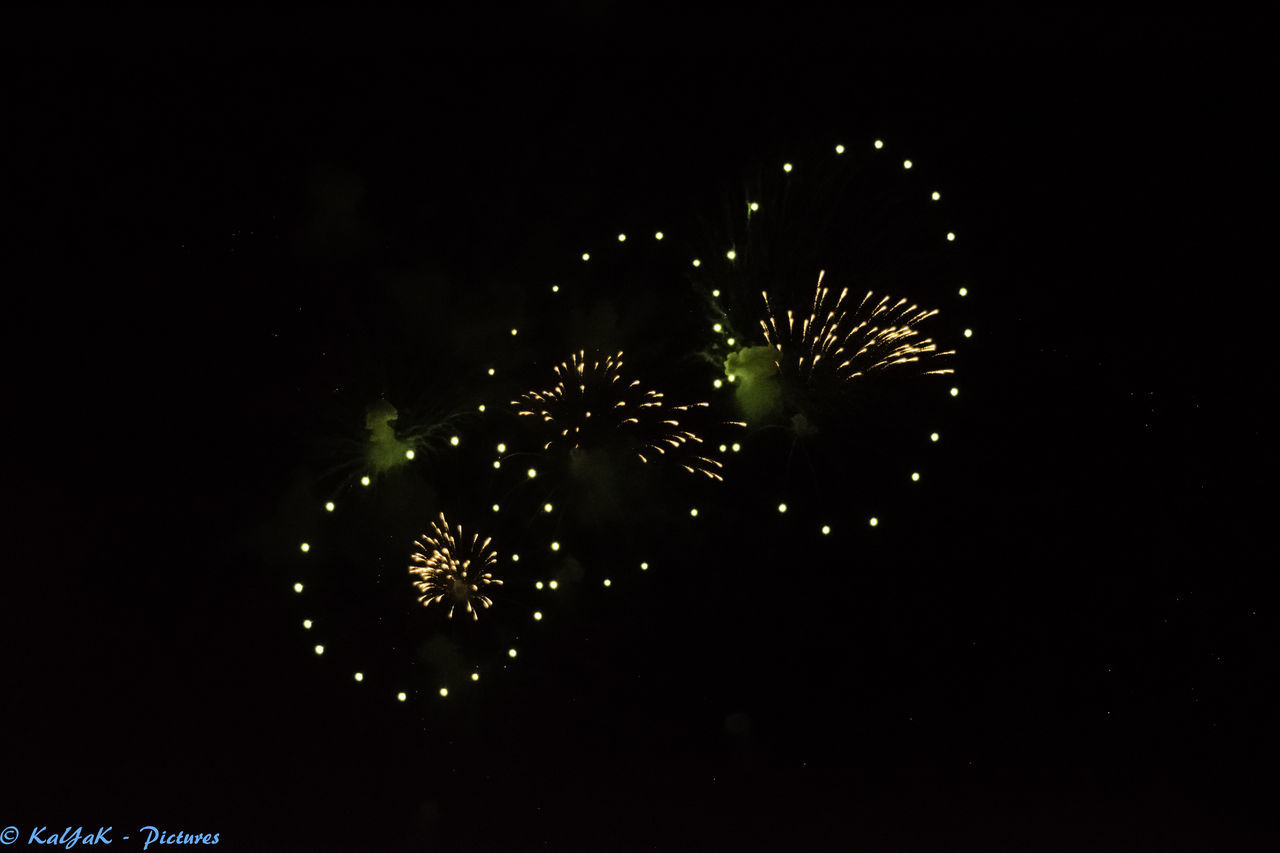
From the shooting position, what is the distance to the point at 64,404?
354 centimetres

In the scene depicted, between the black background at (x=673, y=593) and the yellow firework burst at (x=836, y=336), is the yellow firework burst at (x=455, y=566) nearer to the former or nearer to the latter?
the black background at (x=673, y=593)

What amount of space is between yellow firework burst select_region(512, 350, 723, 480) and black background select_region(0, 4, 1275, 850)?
0.47 meters

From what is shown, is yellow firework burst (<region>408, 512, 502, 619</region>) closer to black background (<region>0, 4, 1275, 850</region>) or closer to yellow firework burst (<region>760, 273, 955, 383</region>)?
black background (<region>0, 4, 1275, 850</region>)

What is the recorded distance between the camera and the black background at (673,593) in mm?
3467

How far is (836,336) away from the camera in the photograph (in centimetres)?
335

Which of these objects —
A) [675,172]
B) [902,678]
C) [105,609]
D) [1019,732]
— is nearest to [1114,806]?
[1019,732]

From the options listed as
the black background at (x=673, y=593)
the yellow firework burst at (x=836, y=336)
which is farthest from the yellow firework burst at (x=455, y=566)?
the yellow firework burst at (x=836, y=336)

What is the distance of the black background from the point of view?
347cm

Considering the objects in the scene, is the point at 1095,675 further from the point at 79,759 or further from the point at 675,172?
the point at 79,759

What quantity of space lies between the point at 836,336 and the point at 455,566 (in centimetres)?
155

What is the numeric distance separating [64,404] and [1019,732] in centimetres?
364

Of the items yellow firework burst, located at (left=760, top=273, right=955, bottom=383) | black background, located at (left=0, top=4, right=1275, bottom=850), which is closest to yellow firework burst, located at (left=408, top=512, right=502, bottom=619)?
black background, located at (left=0, top=4, right=1275, bottom=850)

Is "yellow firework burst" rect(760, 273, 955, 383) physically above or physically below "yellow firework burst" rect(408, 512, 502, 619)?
above

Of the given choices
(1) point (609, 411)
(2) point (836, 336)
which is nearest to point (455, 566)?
(1) point (609, 411)
